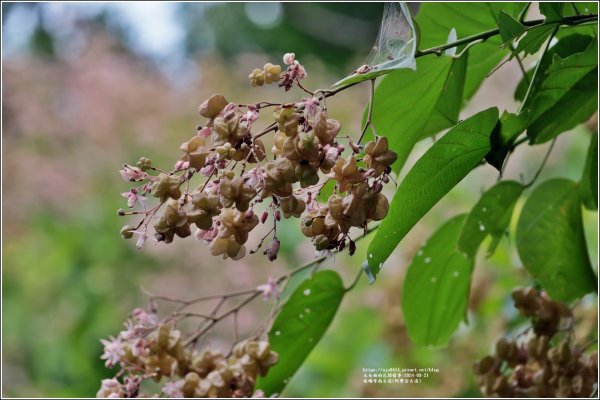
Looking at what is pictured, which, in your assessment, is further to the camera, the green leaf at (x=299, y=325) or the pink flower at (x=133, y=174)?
the green leaf at (x=299, y=325)

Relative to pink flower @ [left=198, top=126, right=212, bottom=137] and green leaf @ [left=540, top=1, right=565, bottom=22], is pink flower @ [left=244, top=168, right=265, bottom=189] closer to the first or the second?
pink flower @ [left=198, top=126, right=212, bottom=137]

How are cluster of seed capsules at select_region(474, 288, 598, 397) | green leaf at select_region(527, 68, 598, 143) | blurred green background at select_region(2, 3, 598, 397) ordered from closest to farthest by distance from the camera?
green leaf at select_region(527, 68, 598, 143) → cluster of seed capsules at select_region(474, 288, 598, 397) → blurred green background at select_region(2, 3, 598, 397)

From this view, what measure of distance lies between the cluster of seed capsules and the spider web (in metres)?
0.28

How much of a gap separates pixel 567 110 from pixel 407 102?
0.30ft

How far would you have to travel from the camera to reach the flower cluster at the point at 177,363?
46 centimetres

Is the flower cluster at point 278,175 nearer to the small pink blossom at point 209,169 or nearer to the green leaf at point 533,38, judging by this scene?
the small pink blossom at point 209,169

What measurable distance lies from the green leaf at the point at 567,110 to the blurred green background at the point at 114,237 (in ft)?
1.50

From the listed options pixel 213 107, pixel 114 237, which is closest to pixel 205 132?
pixel 213 107

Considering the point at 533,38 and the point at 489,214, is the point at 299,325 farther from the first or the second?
the point at 533,38

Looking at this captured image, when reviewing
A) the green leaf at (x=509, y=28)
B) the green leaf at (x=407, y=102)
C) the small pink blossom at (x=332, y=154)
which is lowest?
the small pink blossom at (x=332, y=154)

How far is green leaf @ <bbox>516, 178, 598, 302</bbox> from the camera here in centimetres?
56

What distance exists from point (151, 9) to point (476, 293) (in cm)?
156

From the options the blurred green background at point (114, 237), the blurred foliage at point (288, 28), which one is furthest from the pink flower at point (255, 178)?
the blurred foliage at point (288, 28)

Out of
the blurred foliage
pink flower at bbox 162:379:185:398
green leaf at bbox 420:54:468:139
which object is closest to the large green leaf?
green leaf at bbox 420:54:468:139
